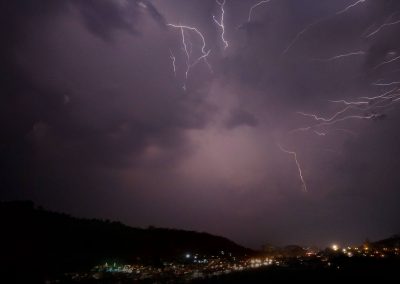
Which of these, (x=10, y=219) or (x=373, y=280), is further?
(x=10, y=219)

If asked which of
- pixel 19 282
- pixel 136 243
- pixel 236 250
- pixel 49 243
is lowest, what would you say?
pixel 19 282

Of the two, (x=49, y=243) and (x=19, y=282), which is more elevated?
(x=49, y=243)

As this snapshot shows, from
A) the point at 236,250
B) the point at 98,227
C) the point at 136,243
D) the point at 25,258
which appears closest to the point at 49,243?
the point at 25,258

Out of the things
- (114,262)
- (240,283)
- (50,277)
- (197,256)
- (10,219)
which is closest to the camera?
(50,277)

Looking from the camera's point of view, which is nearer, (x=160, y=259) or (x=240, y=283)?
(x=240, y=283)

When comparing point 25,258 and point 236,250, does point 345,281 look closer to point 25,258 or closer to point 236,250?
point 25,258

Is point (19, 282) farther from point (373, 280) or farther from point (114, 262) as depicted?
point (373, 280)

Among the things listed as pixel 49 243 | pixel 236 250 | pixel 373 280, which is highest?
pixel 236 250

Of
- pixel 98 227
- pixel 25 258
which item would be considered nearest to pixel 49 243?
pixel 25 258

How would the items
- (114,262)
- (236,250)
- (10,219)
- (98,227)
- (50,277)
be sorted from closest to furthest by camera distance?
(50,277), (10,219), (114,262), (98,227), (236,250)
